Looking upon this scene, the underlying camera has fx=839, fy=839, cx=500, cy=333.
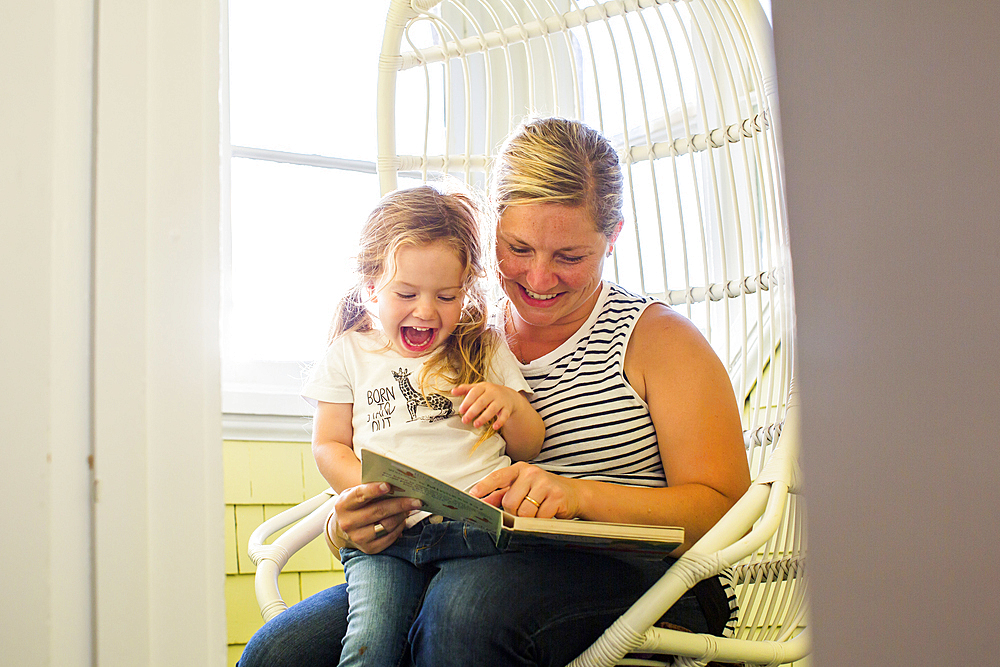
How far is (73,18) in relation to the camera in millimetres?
599

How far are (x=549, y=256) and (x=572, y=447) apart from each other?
29cm

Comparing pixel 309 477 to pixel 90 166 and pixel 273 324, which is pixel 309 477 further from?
pixel 90 166

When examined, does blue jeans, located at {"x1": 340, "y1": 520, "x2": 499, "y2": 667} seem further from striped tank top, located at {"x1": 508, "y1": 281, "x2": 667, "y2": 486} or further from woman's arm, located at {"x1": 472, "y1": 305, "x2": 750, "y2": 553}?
striped tank top, located at {"x1": 508, "y1": 281, "x2": 667, "y2": 486}

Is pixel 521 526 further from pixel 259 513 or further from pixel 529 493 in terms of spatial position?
pixel 259 513

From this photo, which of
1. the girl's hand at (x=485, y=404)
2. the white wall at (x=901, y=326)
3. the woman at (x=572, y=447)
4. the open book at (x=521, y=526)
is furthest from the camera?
the girl's hand at (x=485, y=404)

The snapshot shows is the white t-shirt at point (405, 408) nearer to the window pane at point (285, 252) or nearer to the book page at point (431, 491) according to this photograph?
the book page at point (431, 491)

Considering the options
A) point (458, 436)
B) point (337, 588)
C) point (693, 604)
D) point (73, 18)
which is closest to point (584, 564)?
point (693, 604)

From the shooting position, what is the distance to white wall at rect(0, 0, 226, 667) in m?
0.56

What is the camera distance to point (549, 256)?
1.26 m

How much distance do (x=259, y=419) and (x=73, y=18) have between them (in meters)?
1.59

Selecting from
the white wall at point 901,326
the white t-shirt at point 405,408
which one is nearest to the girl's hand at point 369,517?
the white t-shirt at point 405,408

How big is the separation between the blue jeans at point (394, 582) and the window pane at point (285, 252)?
1168 mm

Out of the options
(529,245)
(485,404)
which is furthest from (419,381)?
(529,245)

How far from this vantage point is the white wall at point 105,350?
0.56m
